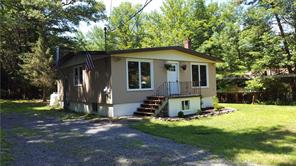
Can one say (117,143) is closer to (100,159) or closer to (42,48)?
(100,159)

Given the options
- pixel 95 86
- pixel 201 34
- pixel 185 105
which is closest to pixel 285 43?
pixel 201 34

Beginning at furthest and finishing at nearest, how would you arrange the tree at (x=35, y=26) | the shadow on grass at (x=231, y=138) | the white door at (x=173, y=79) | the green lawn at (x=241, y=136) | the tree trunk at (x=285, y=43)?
the tree at (x=35, y=26)
the tree trunk at (x=285, y=43)
the white door at (x=173, y=79)
the shadow on grass at (x=231, y=138)
the green lawn at (x=241, y=136)

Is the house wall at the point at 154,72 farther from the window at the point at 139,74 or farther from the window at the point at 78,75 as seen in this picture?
the window at the point at 78,75

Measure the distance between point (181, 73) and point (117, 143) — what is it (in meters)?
8.53

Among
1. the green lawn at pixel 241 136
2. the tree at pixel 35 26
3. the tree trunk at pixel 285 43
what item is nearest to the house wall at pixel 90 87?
the green lawn at pixel 241 136

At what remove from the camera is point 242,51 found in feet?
71.2

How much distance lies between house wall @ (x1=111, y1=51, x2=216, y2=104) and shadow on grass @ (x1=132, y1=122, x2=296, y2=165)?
286cm

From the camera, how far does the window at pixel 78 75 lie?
1524 cm

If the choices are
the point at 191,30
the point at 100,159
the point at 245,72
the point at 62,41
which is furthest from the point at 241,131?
the point at 62,41

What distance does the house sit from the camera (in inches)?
492

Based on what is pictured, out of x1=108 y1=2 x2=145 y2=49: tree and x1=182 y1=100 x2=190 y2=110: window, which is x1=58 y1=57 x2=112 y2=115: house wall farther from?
x1=108 y1=2 x2=145 y2=49: tree

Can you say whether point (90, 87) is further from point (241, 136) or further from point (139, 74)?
point (241, 136)

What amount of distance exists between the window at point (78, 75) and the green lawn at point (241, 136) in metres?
5.79

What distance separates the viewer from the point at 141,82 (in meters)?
13.3
